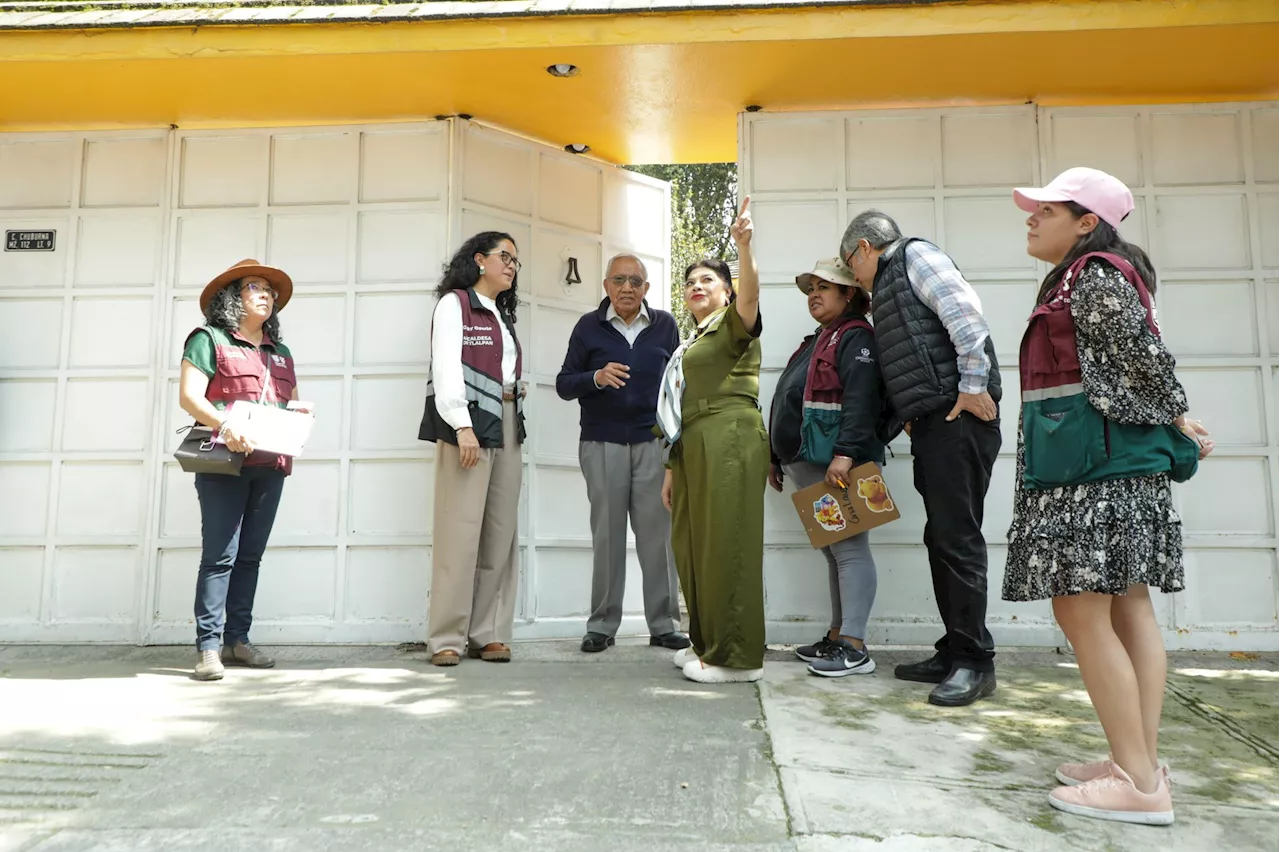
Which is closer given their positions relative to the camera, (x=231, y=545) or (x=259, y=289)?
(x=231, y=545)

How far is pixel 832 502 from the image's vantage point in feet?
13.6

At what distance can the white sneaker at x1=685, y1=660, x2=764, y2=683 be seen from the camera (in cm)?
396

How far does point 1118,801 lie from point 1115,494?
30.6 inches

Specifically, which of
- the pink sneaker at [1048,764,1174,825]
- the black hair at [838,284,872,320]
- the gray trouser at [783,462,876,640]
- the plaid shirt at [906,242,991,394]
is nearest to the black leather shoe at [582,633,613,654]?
the gray trouser at [783,462,876,640]

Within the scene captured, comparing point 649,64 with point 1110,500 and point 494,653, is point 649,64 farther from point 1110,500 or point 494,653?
point 1110,500

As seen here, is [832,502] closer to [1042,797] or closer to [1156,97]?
[1042,797]

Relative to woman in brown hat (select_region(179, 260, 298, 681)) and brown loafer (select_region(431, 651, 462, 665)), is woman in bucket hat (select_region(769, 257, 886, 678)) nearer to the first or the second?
brown loafer (select_region(431, 651, 462, 665))

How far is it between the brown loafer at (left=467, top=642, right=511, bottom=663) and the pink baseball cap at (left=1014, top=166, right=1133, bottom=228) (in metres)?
3.13

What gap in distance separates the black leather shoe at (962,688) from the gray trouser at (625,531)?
1661 millimetres

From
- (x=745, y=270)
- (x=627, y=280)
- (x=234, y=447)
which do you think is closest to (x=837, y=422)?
(x=745, y=270)

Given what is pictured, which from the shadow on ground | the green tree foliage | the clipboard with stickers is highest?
the green tree foliage

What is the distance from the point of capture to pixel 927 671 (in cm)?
400

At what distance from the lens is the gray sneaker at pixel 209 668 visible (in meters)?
4.15

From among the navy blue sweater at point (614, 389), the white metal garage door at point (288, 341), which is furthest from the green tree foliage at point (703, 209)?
the navy blue sweater at point (614, 389)
